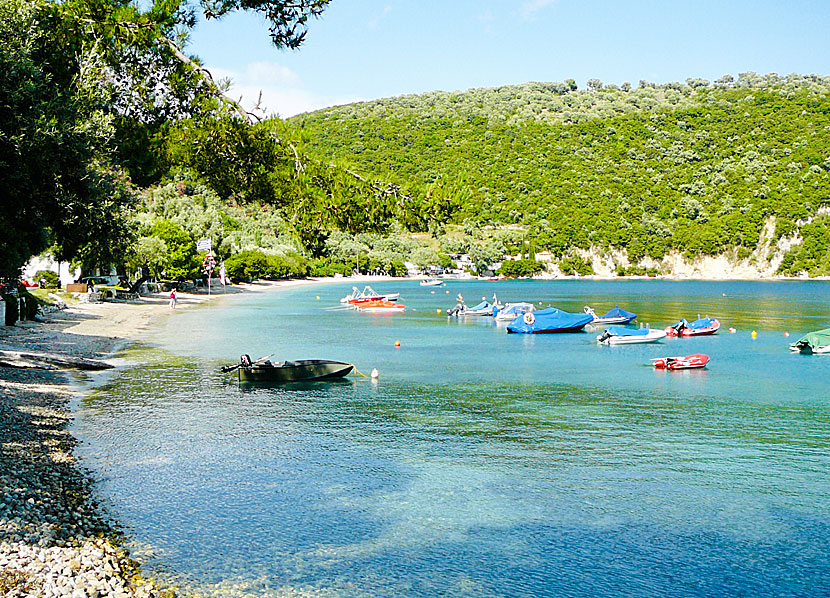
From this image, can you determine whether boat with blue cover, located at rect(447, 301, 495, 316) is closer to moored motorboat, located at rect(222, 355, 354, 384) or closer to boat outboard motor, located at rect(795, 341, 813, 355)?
boat outboard motor, located at rect(795, 341, 813, 355)

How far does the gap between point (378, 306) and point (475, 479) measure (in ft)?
209

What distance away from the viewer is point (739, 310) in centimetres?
8038

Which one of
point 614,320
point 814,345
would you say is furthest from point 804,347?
point 614,320

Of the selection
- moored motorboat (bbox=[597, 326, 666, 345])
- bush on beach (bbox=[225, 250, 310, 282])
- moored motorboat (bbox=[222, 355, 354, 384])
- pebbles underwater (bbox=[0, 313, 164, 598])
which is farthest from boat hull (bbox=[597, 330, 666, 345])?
bush on beach (bbox=[225, 250, 310, 282])

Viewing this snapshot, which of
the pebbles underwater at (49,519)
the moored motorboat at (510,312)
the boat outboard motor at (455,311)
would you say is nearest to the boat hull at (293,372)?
the pebbles underwater at (49,519)

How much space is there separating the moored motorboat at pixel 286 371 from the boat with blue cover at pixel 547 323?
27.0 metres

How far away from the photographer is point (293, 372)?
2981 centimetres

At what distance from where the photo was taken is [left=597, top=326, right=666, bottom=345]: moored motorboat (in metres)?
47.7

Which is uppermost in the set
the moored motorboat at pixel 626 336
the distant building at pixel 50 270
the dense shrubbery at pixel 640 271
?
the distant building at pixel 50 270

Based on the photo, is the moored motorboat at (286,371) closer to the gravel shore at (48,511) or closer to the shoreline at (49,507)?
the shoreline at (49,507)

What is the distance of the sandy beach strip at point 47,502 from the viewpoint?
10.2 m

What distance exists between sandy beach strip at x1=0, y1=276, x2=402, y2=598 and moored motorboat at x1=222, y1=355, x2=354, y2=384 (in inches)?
245

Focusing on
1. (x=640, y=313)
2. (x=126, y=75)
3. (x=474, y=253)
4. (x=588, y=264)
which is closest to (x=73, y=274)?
(x=640, y=313)

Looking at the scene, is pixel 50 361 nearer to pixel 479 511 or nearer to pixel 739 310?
pixel 479 511
